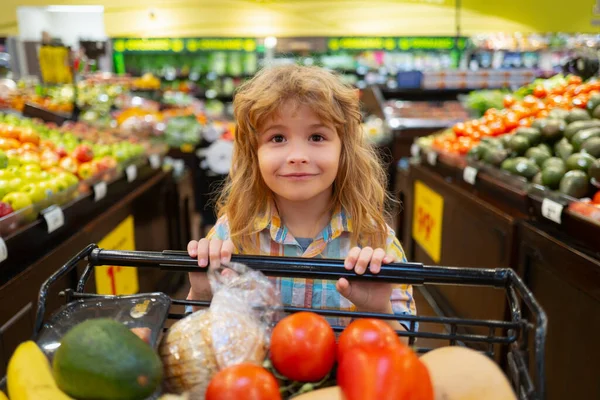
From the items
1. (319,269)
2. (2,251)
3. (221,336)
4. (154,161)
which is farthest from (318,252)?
(154,161)

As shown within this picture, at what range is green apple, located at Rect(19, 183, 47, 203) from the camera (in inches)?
85.0

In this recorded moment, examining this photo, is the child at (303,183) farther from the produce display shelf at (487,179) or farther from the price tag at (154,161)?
the price tag at (154,161)

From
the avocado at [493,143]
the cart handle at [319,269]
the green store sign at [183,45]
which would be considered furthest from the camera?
the green store sign at [183,45]

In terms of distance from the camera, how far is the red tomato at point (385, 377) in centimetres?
57

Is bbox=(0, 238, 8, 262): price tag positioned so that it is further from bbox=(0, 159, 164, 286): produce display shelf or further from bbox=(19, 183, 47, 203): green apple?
bbox=(19, 183, 47, 203): green apple

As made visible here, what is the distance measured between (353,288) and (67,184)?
6.66ft

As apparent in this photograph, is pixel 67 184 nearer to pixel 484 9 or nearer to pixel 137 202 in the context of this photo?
pixel 137 202

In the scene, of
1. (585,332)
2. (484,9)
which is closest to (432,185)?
(585,332)

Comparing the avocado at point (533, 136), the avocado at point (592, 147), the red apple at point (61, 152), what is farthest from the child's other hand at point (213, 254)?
the red apple at point (61, 152)

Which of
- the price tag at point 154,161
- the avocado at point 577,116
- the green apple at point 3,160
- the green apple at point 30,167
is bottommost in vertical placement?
the price tag at point 154,161

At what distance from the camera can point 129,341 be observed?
2.12 feet

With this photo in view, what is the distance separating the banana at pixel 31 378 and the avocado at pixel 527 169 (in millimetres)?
2465

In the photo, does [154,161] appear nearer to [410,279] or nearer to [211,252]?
[211,252]

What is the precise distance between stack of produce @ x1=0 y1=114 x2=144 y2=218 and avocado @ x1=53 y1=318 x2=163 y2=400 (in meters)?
1.54
